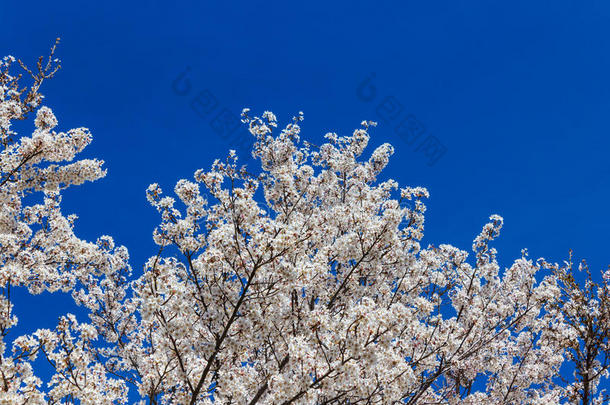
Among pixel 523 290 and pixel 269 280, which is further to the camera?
pixel 523 290

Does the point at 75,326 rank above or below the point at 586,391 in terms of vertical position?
below

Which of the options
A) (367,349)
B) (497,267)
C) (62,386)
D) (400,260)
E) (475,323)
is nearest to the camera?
(367,349)

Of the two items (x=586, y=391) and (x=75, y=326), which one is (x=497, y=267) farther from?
(x=75, y=326)

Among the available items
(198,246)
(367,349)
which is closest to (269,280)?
(198,246)

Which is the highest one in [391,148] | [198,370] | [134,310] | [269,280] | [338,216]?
[391,148]

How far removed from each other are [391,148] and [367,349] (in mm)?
9137

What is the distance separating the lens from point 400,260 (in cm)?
1067

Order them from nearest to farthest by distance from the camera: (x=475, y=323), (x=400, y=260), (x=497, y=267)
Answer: (x=400, y=260)
(x=475, y=323)
(x=497, y=267)

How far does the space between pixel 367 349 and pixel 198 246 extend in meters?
3.46

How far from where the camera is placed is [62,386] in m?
7.39

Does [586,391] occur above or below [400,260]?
below

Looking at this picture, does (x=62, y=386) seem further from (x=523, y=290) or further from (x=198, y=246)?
(x=523, y=290)

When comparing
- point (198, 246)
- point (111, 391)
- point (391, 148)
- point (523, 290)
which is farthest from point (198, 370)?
point (523, 290)

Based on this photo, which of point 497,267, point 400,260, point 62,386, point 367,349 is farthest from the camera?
point 497,267
